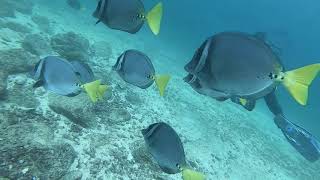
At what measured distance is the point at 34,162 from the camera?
168 inches

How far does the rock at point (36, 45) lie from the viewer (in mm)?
8727

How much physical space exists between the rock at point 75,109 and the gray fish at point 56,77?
2021 mm

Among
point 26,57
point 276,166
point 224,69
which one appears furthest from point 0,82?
point 276,166

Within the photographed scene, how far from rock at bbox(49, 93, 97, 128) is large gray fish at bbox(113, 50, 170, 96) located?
2.12 metres

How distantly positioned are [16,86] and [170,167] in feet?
13.5

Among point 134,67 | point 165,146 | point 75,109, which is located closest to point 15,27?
point 75,109

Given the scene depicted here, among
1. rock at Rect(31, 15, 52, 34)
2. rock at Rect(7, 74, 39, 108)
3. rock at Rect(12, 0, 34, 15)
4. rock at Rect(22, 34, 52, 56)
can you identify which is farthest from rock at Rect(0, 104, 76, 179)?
rock at Rect(12, 0, 34, 15)

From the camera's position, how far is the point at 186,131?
8562mm

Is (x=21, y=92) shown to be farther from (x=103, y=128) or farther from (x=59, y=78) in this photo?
(x=59, y=78)

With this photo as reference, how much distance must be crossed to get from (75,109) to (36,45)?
414 cm

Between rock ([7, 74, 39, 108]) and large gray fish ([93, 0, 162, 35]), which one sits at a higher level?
large gray fish ([93, 0, 162, 35])

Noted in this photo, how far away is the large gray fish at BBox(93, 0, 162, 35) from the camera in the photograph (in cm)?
370

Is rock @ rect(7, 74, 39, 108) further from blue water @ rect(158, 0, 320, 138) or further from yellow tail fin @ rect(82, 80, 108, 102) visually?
blue water @ rect(158, 0, 320, 138)

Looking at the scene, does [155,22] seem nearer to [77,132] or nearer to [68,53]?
[77,132]
